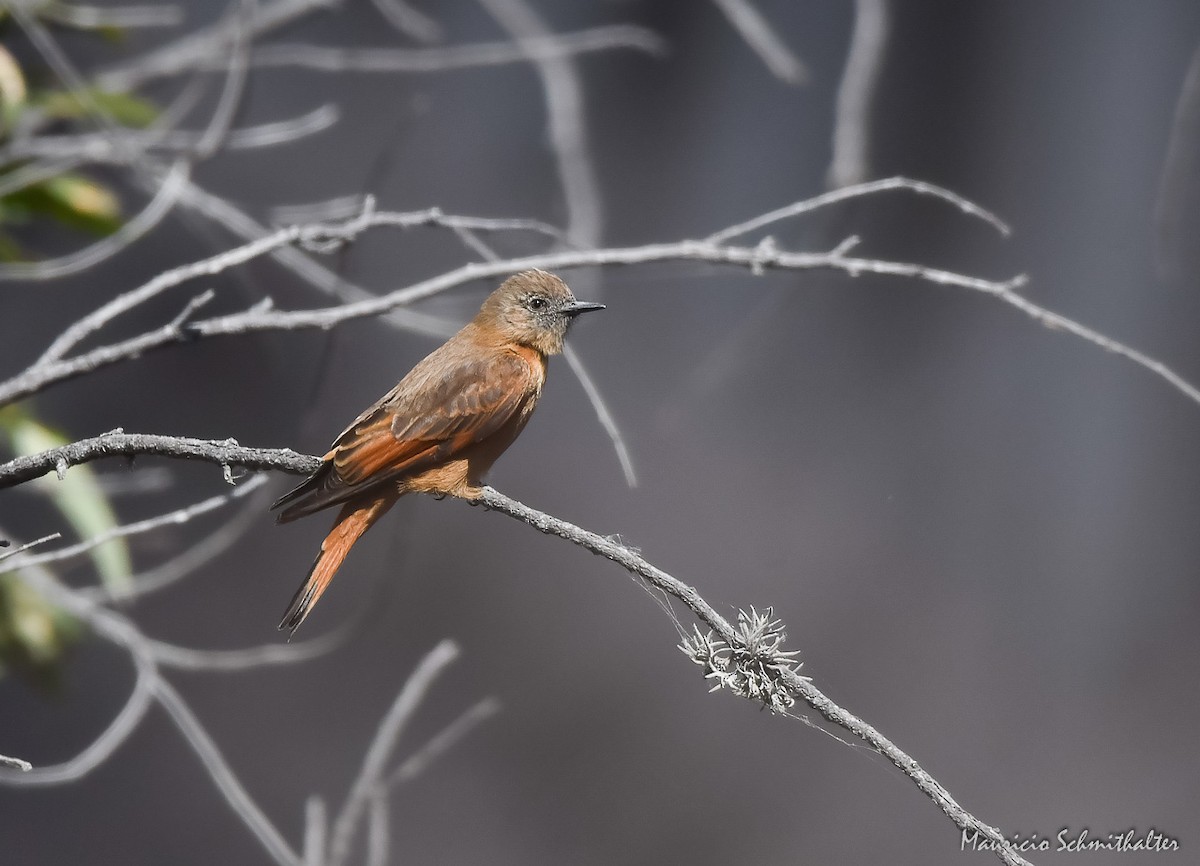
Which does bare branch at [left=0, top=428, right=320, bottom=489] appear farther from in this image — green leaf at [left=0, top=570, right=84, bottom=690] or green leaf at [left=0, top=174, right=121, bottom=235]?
green leaf at [left=0, top=174, right=121, bottom=235]

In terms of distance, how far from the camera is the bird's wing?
261 centimetres

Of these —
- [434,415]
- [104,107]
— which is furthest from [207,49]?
[434,415]

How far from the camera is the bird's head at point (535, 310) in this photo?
3.25 m

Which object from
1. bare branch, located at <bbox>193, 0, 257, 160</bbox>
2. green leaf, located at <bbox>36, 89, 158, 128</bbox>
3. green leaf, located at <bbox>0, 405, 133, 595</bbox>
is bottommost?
green leaf, located at <bbox>0, 405, 133, 595</bbox>

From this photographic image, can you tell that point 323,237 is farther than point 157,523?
Yes

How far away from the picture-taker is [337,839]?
2.28 m

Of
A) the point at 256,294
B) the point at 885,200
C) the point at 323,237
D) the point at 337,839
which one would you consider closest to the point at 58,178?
the point at 256,294

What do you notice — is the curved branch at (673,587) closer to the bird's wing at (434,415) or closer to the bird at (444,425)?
the bird at (444,425)

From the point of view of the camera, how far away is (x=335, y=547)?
2582mm

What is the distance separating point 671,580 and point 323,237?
1.02 metres

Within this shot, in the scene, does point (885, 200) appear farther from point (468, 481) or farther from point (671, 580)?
point (671, 580)

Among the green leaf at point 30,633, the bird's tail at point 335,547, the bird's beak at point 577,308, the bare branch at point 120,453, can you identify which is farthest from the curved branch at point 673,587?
the green leaf at point 30,633

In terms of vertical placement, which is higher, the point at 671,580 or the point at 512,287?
the point at 512,287

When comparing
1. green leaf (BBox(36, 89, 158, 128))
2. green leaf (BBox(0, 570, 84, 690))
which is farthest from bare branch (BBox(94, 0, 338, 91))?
green leaf (BBox(0, 570, 84, 690))
